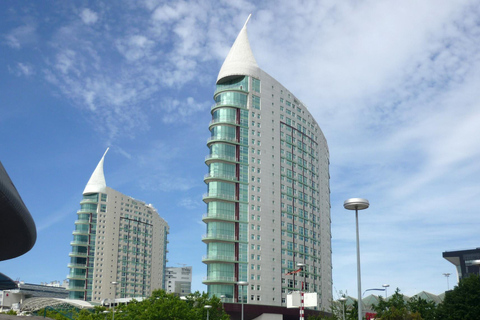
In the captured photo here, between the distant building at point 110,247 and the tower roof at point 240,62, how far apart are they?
249ft

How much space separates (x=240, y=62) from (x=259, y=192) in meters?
26.7

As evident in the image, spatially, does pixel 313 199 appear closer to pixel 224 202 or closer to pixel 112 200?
pixel 224 202

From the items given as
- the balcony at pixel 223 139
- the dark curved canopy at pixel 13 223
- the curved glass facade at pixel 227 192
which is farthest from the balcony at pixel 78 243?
the dark curved canopy at pixel 13 223

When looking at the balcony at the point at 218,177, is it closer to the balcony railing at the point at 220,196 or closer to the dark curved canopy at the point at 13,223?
the balcony railing at the point at 220,196

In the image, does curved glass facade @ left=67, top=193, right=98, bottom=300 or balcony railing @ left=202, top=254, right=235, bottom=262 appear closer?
balcony railing @ left=202, top=254, right=235, bottom=262

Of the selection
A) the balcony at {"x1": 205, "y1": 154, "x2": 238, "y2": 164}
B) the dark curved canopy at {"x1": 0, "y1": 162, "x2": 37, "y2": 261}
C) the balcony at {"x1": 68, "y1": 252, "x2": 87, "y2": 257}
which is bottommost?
the dark curved canopy at {"x1": 0, "y1": 162, "x2": 37, "y2": 261}

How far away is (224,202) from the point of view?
102 meters

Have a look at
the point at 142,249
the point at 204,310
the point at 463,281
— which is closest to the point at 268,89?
the point at 204,310

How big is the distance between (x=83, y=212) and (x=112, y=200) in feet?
39.5

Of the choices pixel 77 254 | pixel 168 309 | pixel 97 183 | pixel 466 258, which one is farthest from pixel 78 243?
pixel 466 258

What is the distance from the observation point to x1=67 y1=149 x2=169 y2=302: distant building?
166125 mm

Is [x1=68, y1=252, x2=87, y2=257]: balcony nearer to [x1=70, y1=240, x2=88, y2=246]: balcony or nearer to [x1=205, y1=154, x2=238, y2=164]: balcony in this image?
[x1=70, y1=240, x2=88, y2=246]: balcony

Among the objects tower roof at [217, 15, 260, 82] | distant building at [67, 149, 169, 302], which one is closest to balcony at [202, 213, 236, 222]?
tower roof at [217, 15, 260, 82]

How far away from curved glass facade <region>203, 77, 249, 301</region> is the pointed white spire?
7779 cm
